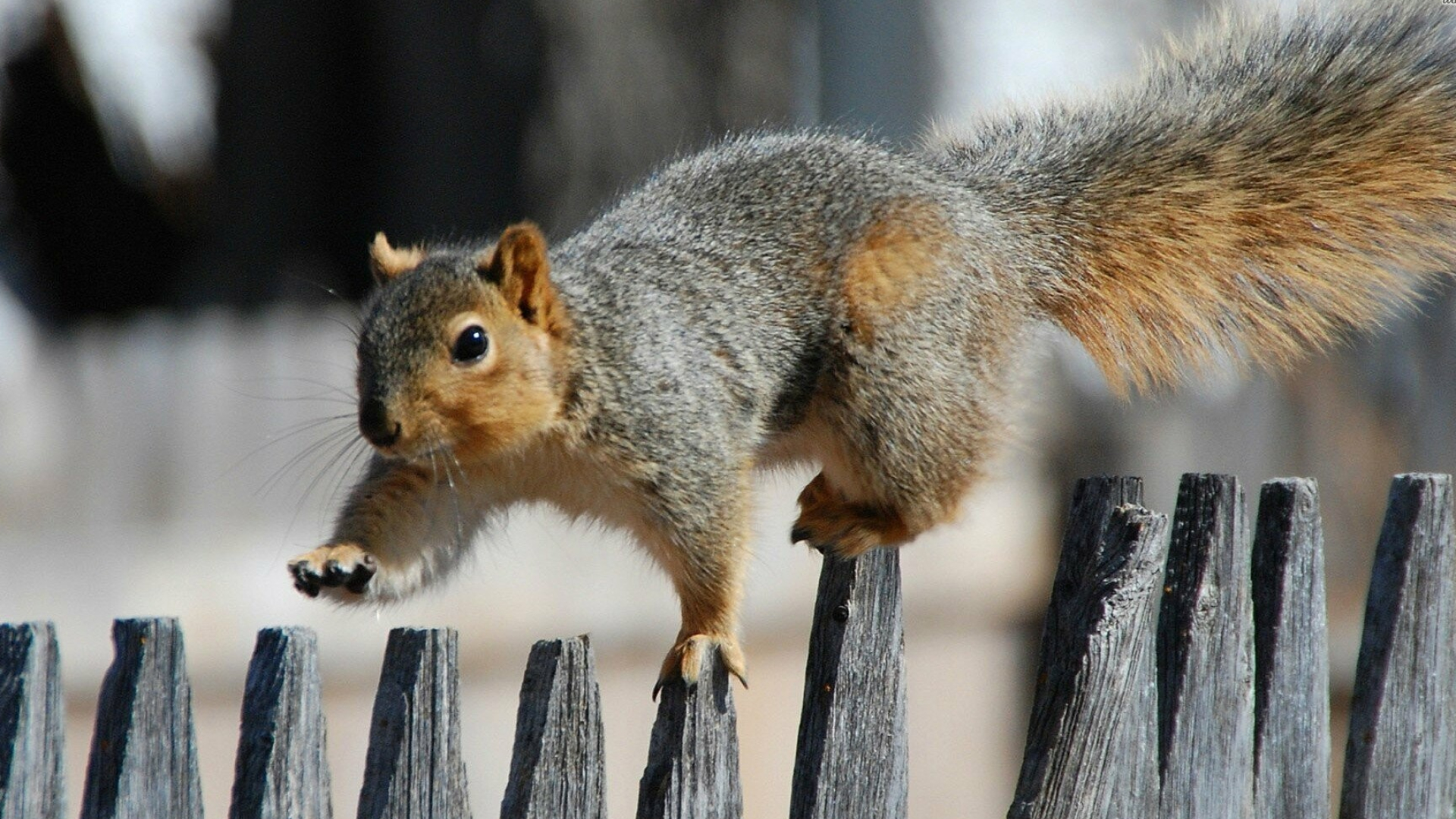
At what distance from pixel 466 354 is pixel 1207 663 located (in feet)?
2.88

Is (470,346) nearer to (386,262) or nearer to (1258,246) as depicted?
(386,262)

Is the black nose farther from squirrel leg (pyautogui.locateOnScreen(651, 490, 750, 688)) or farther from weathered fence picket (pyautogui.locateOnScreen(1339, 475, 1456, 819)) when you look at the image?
weathered fence picket (pyautogui.locateOnScreen(1339, 475, 1456, 819))

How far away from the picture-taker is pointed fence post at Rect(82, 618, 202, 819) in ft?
4.37

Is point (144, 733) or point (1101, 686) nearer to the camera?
point (144, 733)

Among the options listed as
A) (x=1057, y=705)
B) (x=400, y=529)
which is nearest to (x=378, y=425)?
(x=400, y=529)

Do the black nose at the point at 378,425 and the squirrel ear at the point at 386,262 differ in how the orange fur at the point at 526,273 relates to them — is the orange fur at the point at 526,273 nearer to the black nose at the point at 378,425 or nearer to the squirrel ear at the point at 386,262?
the squirrel ear at the point at 386,262

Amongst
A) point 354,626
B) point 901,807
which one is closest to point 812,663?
point 901,807

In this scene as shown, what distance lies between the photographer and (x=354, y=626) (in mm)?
3492

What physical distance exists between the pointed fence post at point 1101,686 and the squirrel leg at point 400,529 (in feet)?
2.47

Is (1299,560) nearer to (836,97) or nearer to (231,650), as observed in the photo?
(231,650)

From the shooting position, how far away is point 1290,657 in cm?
169

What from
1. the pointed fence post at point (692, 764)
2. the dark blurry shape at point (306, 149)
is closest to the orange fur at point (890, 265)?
the pointed fence post at point (692, 764)

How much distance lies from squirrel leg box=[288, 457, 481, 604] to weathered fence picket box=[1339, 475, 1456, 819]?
103cm

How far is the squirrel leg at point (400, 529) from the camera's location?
1975 millimetres
